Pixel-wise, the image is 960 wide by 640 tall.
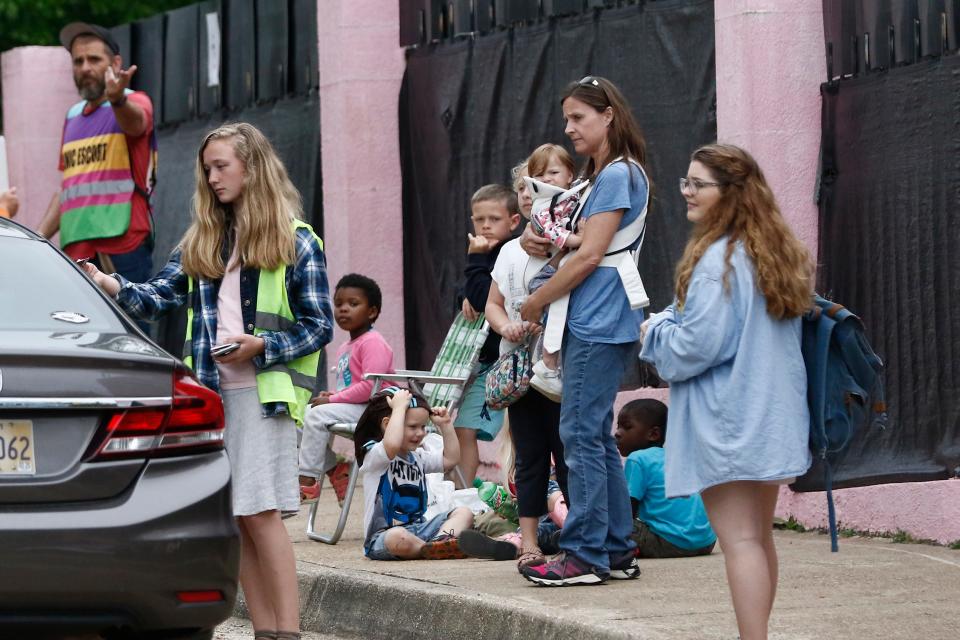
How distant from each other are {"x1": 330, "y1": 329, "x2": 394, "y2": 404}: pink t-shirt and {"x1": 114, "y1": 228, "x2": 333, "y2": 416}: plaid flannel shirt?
9.19 feet

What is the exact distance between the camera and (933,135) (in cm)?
760

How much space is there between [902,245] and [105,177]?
4.99 metres

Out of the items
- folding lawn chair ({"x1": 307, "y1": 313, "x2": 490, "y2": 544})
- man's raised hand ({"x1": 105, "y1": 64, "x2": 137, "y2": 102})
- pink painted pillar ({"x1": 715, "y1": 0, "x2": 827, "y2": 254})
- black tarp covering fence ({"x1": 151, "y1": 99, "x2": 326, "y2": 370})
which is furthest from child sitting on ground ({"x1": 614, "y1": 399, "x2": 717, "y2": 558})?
black tarp covering fence ({"x1": 151, "y1": 99, "x2": 326, "y2": 370})

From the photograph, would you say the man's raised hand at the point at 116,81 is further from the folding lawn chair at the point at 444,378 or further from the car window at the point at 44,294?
the car window at the point at 44,294

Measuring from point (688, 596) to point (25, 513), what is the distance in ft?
9.17

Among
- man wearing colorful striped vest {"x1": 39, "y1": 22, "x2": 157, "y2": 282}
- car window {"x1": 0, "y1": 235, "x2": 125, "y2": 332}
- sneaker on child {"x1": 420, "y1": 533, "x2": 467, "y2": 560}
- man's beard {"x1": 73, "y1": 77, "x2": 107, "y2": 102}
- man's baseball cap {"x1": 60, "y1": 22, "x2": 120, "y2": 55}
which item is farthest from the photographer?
man's baseball cap {"x1": 60, "y1": 22, "x2": 120, "y2": 55}

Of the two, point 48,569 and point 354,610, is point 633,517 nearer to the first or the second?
point 354,610

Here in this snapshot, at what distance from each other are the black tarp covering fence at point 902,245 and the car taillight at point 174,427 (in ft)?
12.2

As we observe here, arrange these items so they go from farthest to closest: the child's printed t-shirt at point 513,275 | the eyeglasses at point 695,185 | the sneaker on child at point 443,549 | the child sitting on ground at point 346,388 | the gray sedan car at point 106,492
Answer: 1. the child sitting on ground at point 346,388
2. the sneaker on child at point 443,549
3. the child's printed t-shirt at point 513,275
4. the eyeglasses at point 695,185
5. the gray sedan car at point 106,492

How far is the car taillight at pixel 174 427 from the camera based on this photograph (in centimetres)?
464

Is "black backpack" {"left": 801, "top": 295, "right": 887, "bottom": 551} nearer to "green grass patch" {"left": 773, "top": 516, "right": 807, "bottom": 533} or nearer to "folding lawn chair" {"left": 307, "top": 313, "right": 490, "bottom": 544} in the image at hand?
"green grass patch" {"left": 773, "top": 516, "right": 807, "bottom": 533}

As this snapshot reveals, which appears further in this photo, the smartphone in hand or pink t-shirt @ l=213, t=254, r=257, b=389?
pink t-shirt @ l=213, t=254, r=257, b=389

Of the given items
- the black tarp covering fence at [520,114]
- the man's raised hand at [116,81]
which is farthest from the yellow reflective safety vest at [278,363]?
the man's raised hand at [116,81]

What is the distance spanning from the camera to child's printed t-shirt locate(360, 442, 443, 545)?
26.3 ft
